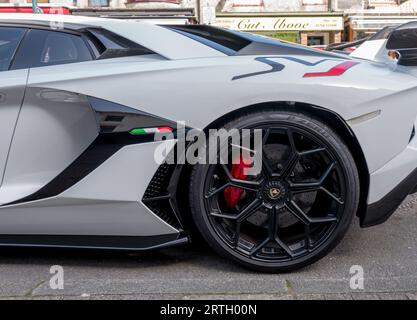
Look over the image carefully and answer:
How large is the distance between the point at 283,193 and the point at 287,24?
1524 cm

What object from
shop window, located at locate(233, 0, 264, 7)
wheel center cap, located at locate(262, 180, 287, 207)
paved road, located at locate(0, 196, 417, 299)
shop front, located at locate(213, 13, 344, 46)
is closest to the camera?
paved road, located at locate(0, 196, 417, 299)

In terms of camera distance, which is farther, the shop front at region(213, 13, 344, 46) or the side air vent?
the shop front at region(213, 13, 344, 46)

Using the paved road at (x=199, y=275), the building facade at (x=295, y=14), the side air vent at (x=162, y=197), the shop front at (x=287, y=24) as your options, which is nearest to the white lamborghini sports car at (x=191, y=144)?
the side air vent at (x=162, y=197)

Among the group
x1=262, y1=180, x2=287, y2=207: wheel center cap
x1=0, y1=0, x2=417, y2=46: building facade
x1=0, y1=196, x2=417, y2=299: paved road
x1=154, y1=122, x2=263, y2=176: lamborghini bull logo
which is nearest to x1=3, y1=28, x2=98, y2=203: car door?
x1=154, y1=122, x2=263, y2=176: lamborghini bull logo

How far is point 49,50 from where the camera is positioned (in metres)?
2.16

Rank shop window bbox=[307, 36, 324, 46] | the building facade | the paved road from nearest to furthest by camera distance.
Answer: the paved road, the building facade, shop window bbox=[307, 36, 324, 46]

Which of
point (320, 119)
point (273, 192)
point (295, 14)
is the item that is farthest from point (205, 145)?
point (295, 14)

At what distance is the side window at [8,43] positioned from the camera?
7.00 feet

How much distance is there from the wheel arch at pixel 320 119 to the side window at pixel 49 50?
0.76m

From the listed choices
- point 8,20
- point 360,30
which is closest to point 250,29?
point 360,30

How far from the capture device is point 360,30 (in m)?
15.7

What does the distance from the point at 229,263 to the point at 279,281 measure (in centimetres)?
32

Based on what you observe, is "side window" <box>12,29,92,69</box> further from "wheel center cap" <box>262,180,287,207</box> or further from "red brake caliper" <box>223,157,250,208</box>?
"wheel center cap" <box>262,180,287,207</box>

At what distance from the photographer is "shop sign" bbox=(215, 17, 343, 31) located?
52.2 ft
